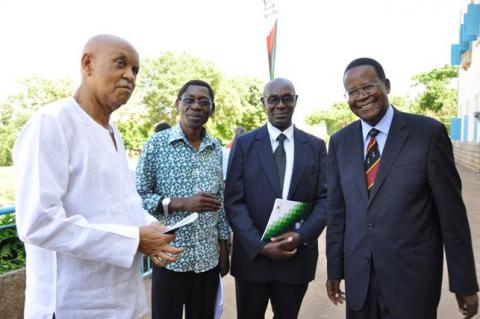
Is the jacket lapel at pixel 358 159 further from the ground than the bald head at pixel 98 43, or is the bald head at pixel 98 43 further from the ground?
the bald head at pixel 98 43

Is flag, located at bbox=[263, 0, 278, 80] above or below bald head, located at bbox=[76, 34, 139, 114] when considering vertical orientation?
above

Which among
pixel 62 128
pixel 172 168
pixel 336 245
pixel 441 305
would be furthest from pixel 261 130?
pixel 441 305

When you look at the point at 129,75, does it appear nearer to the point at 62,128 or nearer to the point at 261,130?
the point at 62,128

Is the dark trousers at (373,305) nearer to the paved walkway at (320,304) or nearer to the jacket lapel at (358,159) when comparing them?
the jacket lapel at (358,159)

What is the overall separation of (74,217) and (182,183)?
4.05 ft

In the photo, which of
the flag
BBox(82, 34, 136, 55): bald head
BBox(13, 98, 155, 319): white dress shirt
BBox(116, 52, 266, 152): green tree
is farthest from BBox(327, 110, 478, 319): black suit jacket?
BBox(116, 52, 266, 152): green tree

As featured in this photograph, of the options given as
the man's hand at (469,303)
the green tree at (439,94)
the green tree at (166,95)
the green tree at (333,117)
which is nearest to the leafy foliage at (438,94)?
the green tree at (439,94)

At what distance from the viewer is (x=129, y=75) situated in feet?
5.41

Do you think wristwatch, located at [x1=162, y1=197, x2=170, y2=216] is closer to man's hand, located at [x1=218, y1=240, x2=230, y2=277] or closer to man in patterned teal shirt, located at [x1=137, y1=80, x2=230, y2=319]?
man in patterned teal shirt, located at [x1=137, y1=80, x2=230, y2=319]

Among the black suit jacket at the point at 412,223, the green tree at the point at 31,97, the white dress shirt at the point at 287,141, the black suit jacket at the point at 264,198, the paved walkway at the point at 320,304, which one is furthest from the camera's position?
the green tree at the point at 31,97

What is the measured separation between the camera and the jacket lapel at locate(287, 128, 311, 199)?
2698 mm

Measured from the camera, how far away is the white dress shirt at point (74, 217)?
1361 millimetres

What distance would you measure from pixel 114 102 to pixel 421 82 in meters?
41.2

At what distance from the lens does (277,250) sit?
2570mm
